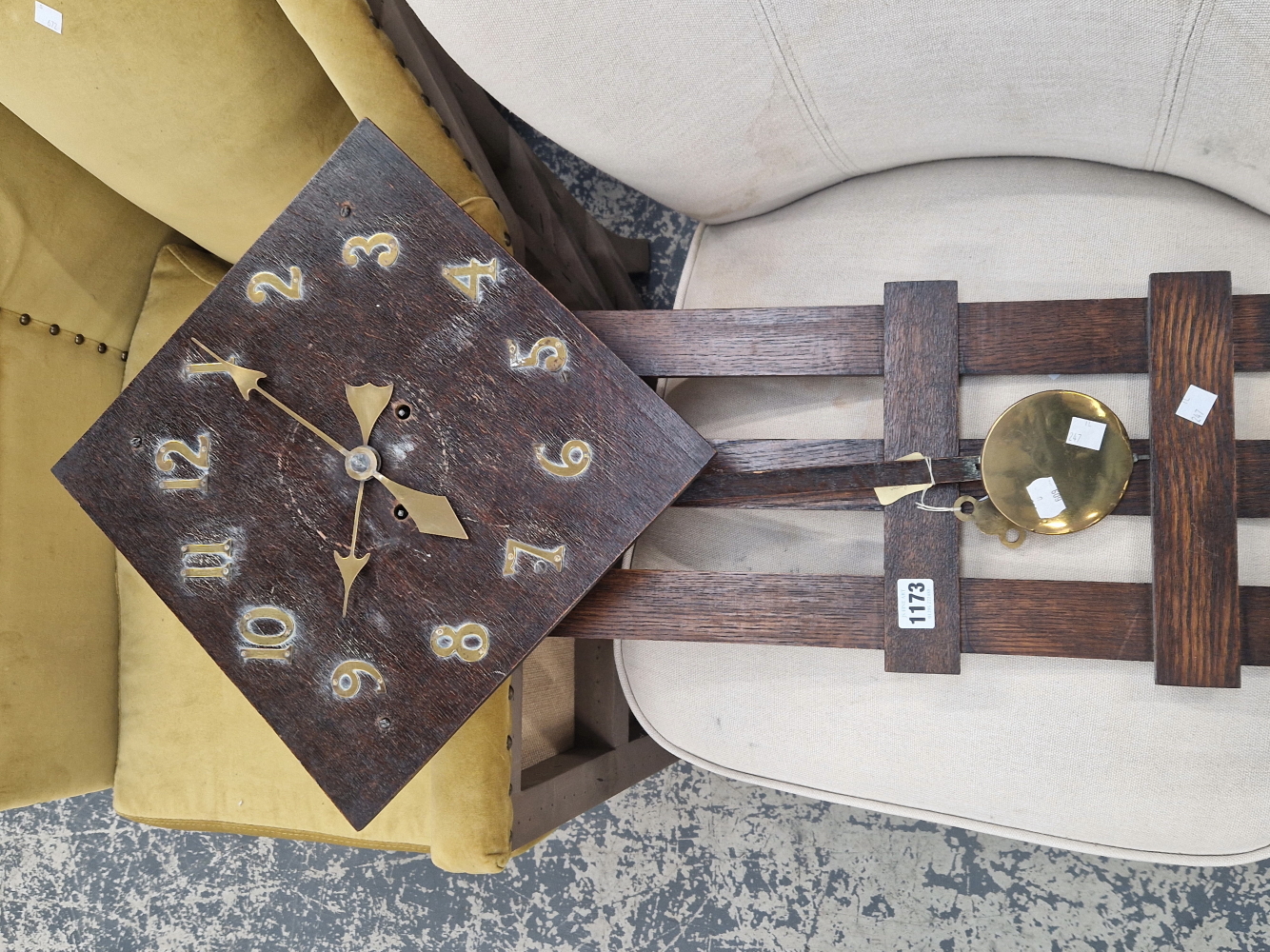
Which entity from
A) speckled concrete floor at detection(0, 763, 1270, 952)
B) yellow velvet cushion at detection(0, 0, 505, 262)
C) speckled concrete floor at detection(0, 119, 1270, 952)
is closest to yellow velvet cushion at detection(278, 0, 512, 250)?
yellow velvet cushion at detection(0, 0, 505, 262)

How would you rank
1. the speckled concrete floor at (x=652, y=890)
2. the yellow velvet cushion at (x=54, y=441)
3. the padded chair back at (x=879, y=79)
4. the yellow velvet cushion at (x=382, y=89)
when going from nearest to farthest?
1. the padded chair back at (x=879, y=79)
2. the yellow velvet cushion at (x=382, y=89)
3. the yellow velvet cushion at (x=54, y=441)
4. the speckled concrete floor at (x=652, y=890)

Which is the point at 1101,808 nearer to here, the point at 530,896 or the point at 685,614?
the point at 685,614

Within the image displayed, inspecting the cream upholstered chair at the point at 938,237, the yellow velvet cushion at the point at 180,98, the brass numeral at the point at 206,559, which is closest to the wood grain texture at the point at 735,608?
the cream upholstered chair at the point at 938,237

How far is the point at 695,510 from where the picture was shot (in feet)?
2.97

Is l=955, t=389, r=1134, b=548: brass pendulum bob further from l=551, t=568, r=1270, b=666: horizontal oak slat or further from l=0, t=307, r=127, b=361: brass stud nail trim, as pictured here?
l=0, t=307, r=127, b=361: brass stud nail trim

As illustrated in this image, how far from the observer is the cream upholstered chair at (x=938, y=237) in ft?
2.28

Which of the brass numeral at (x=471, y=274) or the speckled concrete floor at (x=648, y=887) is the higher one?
the brass numeral at (x=471, y=274)

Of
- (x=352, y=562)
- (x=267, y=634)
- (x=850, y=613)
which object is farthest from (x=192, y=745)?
(x=850, y=613)

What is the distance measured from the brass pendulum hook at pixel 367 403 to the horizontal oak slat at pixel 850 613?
0.80ft

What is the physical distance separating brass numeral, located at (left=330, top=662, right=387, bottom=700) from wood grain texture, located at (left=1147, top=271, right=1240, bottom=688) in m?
0.66

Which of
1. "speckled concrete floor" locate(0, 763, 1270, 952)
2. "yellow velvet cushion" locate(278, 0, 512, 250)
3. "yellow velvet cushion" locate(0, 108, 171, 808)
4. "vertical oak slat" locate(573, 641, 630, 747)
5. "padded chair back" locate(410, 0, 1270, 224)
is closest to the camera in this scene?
"padded chair back" locate(410, 0, 1270, 224)

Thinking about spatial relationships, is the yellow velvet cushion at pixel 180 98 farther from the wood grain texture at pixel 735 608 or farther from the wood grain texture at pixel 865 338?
the wood grain texture at pixel 735 608

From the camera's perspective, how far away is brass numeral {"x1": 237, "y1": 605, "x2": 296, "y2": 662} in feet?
2.63

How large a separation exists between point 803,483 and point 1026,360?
0.21 metres
